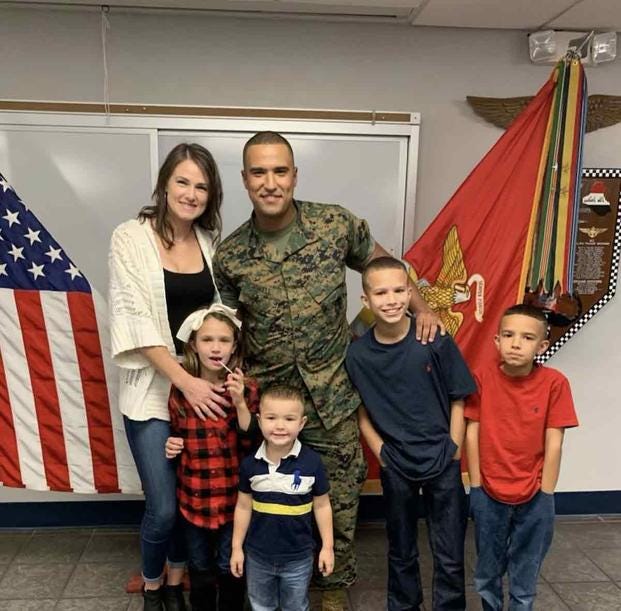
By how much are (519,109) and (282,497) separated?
198cm

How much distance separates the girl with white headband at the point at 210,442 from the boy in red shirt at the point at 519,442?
0.76 m

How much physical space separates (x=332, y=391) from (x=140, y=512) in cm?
155

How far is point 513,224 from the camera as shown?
243cm

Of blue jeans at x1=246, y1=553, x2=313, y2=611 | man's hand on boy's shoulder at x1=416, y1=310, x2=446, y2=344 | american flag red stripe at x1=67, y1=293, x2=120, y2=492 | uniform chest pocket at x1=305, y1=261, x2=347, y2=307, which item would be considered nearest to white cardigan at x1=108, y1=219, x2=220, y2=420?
uniform chest pocket at x1=305, y1=261, x2=347, y2=307

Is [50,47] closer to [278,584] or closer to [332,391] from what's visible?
[332,391]

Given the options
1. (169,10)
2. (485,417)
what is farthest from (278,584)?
(169,10)

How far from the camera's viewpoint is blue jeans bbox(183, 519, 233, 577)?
1.96 metres

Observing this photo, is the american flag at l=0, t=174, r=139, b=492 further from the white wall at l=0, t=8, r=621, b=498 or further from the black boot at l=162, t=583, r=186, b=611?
the white wall at l=0, t=8, r=621, b=498

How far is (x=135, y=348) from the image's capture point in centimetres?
191

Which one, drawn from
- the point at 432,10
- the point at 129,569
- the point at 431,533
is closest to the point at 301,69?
the point at 432,10

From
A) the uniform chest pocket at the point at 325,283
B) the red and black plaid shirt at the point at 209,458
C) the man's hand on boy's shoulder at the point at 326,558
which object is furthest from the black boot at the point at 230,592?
the uniform chest pocket at the point at 325,283

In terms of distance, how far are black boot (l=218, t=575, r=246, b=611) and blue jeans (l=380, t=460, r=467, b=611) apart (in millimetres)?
518

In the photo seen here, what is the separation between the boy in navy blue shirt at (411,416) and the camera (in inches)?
74.6

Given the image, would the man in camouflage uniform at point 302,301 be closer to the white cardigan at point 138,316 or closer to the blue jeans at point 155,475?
the white cardigan at point 138,316
